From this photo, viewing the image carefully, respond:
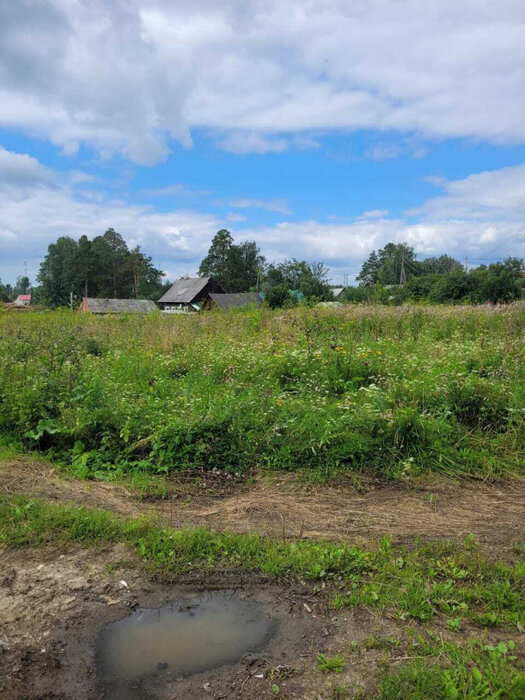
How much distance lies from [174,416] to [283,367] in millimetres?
2278

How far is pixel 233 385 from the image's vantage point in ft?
21.3

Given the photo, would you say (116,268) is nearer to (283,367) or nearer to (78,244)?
(78,244)

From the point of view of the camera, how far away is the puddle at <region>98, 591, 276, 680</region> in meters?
2.40

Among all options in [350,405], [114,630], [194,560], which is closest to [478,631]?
[194,560]

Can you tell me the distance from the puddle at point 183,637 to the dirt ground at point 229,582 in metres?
0.06

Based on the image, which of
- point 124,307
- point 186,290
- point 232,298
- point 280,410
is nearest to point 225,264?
point 186,290

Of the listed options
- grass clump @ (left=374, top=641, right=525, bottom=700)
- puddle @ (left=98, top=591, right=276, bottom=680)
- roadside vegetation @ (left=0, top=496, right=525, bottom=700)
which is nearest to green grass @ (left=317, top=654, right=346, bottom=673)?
roadside vegetation @ (left=0, top=496, right=525, bottom=700)

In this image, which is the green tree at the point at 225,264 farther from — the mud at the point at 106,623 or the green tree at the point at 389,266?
the mud at the point at 106,623

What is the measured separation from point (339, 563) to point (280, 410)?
2.44 m

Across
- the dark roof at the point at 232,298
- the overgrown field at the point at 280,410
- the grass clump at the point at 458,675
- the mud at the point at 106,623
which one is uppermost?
the dark roof at the point at 232,298

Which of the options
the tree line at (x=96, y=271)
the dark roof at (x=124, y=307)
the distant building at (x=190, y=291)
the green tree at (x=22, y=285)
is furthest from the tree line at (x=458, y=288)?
the green tree at (x=22, y=285)

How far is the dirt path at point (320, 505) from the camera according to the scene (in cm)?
362

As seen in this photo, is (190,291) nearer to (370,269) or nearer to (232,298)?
(232,298)

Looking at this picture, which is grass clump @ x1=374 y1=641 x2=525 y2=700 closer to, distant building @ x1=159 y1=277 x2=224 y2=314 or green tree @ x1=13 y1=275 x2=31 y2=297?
distant building @ x1=159 y1=277 x2=224 y2=314
